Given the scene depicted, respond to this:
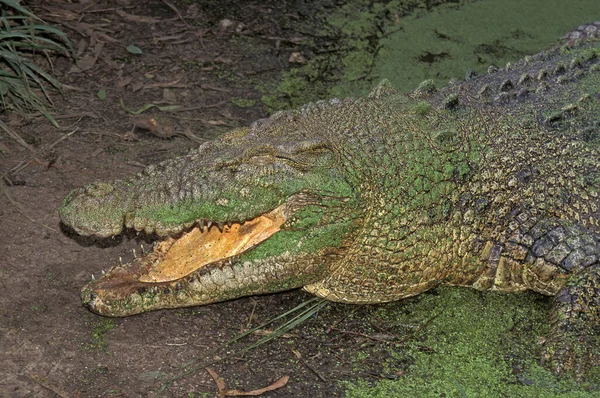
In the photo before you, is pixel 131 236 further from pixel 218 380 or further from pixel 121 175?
pixel 218 380

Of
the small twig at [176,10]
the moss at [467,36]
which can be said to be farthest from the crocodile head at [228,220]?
the small twig at [176,10]

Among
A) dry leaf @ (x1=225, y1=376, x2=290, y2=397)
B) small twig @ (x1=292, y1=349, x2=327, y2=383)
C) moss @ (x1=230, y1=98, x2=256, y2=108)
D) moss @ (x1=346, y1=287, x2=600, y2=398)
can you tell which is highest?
moss @ (x1=230, y1=98, x2=256, y2=108)

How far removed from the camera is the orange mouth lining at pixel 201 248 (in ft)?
13.3

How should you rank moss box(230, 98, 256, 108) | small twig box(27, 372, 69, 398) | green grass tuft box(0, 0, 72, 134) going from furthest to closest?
moss box(230, 98, 256, 108), green grass tuft box(0, 0, 72, 134), small twig box(27, 372, 69, 398)

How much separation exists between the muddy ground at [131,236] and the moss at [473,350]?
0.08m

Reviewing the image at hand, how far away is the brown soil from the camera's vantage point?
12.6 feet

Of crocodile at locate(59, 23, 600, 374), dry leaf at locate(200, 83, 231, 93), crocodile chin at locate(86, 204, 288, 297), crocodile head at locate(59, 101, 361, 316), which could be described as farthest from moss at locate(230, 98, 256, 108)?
crocodile chin at locate(86, 204, 288, 297)

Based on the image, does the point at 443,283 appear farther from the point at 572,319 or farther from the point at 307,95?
the point at 307,95

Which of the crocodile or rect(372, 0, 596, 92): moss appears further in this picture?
rect(372, 0, 596, 92): moss

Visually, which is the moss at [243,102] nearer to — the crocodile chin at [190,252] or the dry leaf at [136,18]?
the dry leaf at [136,18]

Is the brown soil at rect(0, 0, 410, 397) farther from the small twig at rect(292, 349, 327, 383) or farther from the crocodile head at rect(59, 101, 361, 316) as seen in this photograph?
the crocodile head at rect(59, 101, 361, 316)

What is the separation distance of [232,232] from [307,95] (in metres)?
2.36

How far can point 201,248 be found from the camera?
4102 mm

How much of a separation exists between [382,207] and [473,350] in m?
0.80
